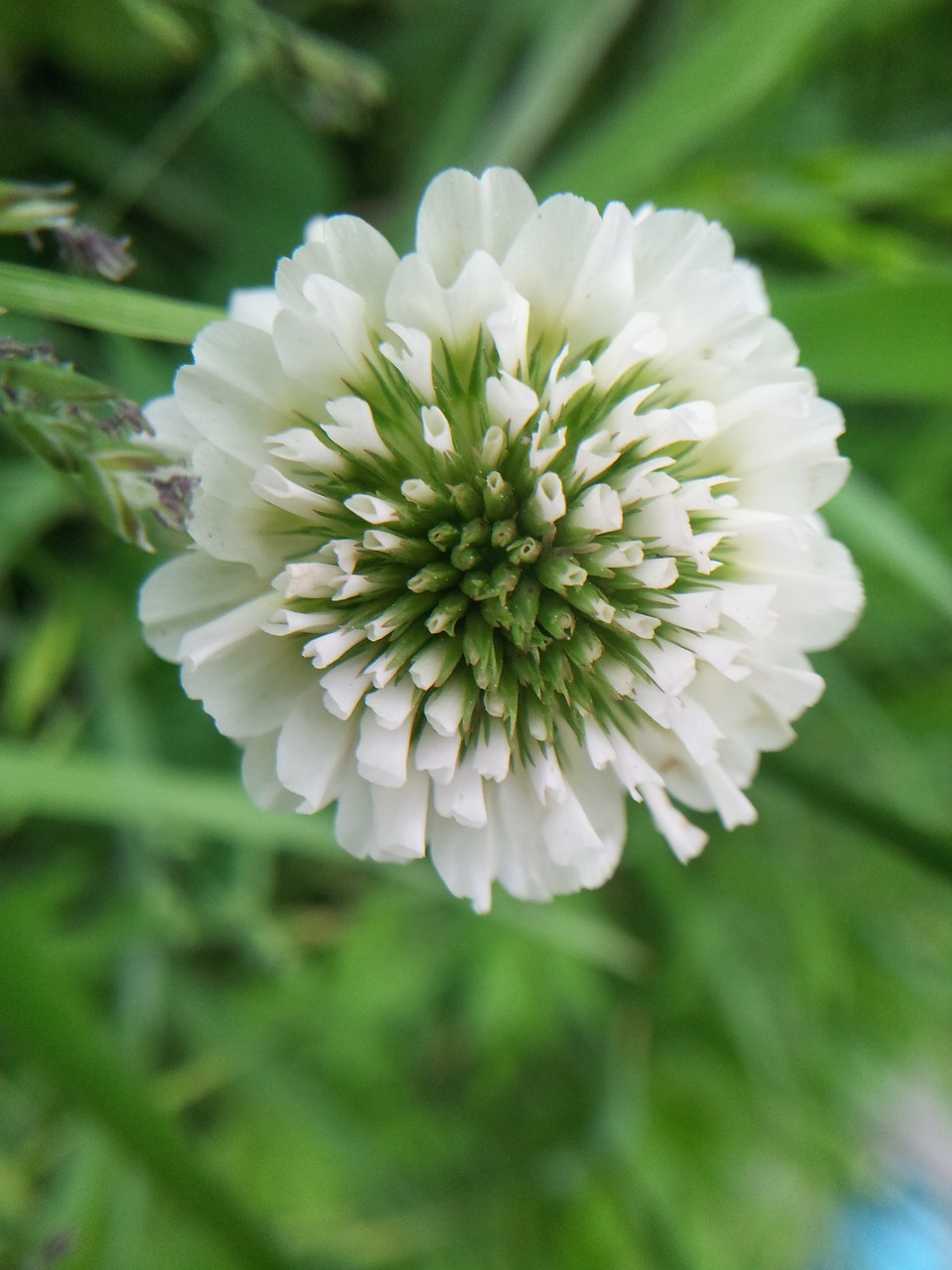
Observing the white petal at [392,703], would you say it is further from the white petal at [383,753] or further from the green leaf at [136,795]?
the green leaf at [136,795]

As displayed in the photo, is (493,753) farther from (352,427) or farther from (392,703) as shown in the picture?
(352,427)

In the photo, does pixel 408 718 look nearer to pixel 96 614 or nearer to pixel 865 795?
pixel 865 795

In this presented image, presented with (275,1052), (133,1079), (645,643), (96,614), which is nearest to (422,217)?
(645,643)

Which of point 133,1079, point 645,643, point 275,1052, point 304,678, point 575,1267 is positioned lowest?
point 575,1267

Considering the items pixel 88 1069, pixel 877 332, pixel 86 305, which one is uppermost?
pixel 877 332

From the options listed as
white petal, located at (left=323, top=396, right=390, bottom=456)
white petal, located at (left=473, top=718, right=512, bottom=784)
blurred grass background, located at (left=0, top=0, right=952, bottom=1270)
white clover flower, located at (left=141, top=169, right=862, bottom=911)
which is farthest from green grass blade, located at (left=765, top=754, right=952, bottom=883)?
white petal, located at (left=323, top=396, right=390, bottom=456)

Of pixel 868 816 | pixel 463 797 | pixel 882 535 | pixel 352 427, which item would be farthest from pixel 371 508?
pixel 882 535
